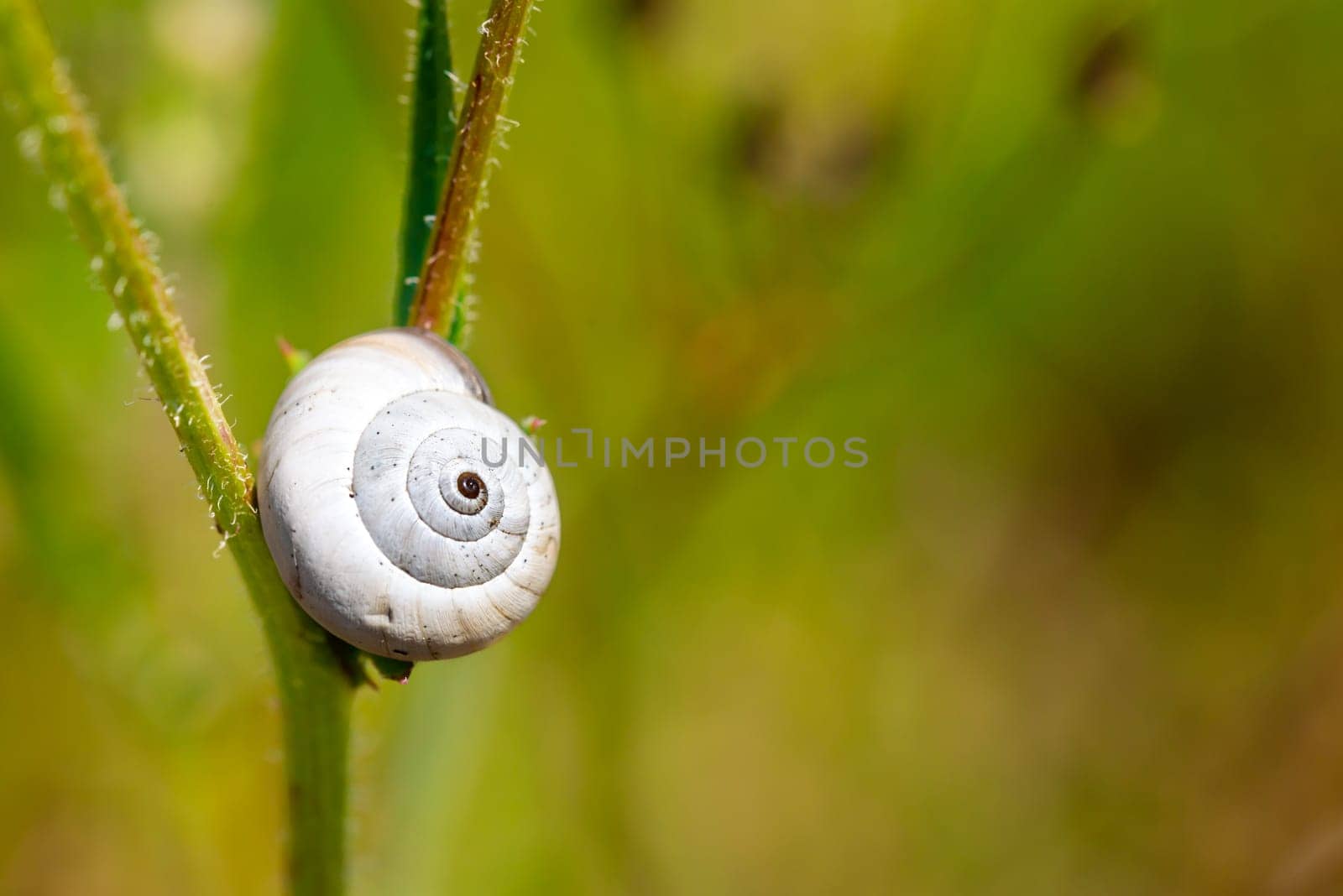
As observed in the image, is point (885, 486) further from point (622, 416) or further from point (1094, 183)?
point (1094, 183)

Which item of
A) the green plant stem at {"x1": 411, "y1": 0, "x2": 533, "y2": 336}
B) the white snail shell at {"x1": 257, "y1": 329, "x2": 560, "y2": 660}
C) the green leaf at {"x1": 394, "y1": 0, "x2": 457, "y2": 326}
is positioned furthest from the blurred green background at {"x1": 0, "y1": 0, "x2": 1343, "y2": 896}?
the green plant stem at {"x1": 411, "y1": 0, "x2": 533, "y2": 336}

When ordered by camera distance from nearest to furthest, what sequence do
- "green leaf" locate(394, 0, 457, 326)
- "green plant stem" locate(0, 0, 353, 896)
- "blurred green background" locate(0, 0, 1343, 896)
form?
"green plant stem" locate(0, 0, 353, 896)
"green leaf" locate(394, 0, 457, 326)
"blurred green background" locate(0, 0, 1343, 896)

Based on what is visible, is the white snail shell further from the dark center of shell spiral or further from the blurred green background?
the blurred green background

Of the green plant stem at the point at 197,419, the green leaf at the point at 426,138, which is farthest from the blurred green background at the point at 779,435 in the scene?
the green leaf at the point at 426,138

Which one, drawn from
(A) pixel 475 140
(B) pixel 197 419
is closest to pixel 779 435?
(A) pixel 475 140

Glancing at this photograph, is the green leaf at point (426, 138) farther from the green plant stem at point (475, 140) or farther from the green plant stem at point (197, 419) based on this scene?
the green plant stem at point (197, 419)

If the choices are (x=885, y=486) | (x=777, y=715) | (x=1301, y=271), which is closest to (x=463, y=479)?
(x=777, y=715)
